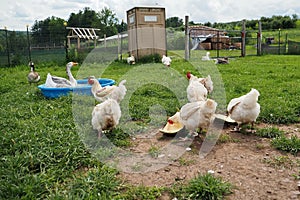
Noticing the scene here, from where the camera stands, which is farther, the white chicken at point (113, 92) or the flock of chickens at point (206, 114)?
the white chicken at point (113, 92)

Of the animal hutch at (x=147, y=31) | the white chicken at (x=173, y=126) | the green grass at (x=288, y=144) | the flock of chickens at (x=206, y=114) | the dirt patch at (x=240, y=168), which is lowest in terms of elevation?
the dirt patch at (x=240, y=168)

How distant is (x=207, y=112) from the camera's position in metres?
3.84

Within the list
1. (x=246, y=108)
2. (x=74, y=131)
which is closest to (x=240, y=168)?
(x=246, y=108)

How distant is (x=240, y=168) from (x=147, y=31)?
44.1 ft

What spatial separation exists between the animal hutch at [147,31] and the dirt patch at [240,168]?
40.5ft

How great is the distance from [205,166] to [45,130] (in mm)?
2366

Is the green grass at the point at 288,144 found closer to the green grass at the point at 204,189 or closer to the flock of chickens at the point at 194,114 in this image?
the flock of chickens at the point at 194,114

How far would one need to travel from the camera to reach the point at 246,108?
408cm

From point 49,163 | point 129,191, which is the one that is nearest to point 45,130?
point 49,163

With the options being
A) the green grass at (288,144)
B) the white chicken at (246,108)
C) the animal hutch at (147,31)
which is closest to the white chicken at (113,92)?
the white chicken at (246,108)

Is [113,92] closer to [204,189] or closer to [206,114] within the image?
[206,114]

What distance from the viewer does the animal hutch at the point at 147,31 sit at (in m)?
15.7

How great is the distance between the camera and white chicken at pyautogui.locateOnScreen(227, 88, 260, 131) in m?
4.00

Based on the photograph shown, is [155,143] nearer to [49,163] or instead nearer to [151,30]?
[49,163]
